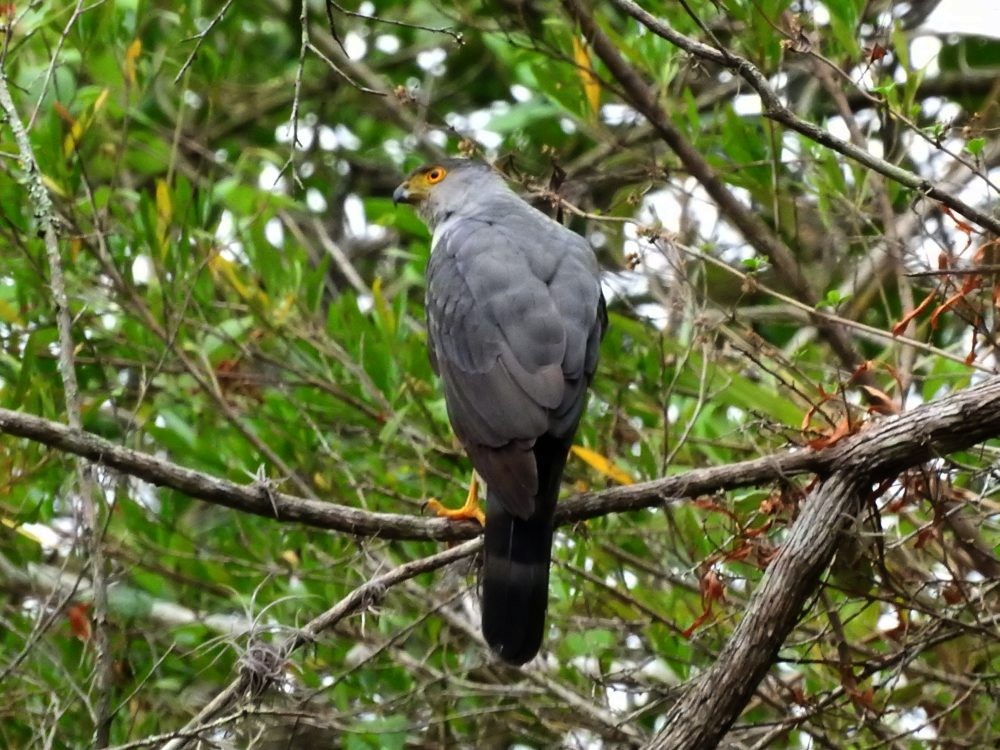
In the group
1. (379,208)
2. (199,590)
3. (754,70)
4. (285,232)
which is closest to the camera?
(754,70)

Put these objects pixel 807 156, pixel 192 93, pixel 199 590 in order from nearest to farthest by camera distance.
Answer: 1. pixel 807 156
2. pixel 199 590
3. pixel 192 93

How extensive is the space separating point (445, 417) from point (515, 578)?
154 cm

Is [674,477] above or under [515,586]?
above

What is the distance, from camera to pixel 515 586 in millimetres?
3727

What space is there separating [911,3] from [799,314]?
2059mm

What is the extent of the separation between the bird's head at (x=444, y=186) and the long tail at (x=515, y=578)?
6.20 ft

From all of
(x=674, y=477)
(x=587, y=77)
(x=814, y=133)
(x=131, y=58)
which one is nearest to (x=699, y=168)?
(x=587, y=77)

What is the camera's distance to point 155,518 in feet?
16.6

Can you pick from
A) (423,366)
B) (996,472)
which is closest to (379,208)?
(423,366)

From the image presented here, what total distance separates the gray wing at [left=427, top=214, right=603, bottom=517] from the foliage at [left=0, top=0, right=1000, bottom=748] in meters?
0.22

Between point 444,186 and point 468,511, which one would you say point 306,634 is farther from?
point 444,186

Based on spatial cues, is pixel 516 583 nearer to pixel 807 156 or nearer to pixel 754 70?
pixel 754 70

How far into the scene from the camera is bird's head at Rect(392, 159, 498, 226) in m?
5.44

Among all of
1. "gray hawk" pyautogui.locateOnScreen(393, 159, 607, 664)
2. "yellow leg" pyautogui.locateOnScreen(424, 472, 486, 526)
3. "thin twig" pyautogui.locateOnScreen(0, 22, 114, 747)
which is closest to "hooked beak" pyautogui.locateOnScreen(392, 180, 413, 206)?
"gray hawk" pyautogui.locateOnScreen(393, 159, 607, 664)
